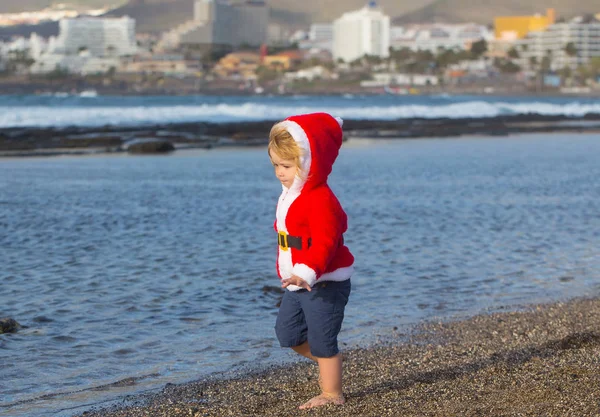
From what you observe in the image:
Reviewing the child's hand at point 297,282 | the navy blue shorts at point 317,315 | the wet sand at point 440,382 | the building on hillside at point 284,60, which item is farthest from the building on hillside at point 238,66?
the child's hand at point 297,282

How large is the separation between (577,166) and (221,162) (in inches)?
282

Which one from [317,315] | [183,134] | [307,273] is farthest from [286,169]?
[183,134]

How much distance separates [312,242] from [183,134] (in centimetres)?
2461

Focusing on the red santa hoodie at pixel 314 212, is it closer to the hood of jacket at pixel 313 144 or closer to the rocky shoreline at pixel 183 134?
the hood of jacket at pixel 313 144

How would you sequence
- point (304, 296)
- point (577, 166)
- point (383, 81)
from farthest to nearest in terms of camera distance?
point (383, 81) < point (577, 166) < point (304, 296)

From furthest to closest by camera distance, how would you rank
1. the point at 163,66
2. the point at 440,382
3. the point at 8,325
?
the point at 163,66
the point at 8,325
the point at 440,382

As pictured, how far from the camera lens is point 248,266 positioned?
7730mm

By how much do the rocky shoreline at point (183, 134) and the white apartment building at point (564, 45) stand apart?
146 m

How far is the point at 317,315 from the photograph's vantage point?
12.8ft

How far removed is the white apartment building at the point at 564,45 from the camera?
17900 cm

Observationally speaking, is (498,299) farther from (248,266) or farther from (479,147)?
(479,147)

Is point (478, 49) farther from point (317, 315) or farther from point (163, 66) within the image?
point (317, 315)

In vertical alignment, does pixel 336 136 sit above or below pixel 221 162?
above

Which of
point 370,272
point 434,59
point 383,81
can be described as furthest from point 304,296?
point 434,59
